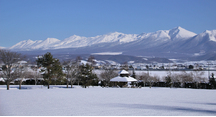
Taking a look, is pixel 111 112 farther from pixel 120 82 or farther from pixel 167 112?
pixel 120 82

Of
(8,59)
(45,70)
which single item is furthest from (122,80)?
(8,59)

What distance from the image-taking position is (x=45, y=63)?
1193 inches

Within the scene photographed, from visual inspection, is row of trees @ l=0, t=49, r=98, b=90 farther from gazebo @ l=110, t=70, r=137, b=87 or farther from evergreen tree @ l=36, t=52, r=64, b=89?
gazebo @ l=110, t=70, r=137, b=87

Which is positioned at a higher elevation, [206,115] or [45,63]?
[45,63]

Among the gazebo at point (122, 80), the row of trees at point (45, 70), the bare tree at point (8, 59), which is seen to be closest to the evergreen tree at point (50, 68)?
the row of trees at point (45, 70)

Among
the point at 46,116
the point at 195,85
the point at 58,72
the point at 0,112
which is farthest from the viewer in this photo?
the point at 195,85

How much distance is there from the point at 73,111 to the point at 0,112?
2.95 m

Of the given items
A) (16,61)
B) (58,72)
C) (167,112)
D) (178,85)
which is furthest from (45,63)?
(167,112)

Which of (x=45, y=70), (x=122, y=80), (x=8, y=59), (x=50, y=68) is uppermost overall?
(x=8, y=59)

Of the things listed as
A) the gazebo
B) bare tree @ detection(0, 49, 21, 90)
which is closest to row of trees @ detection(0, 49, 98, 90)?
bare tree @ detection(0, 49, 21, 90)

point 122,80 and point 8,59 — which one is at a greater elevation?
point 8,59

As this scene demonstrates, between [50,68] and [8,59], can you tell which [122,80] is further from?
[8,59]

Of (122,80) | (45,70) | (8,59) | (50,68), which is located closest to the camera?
(8,59)

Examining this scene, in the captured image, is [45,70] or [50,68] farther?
[45,70]
